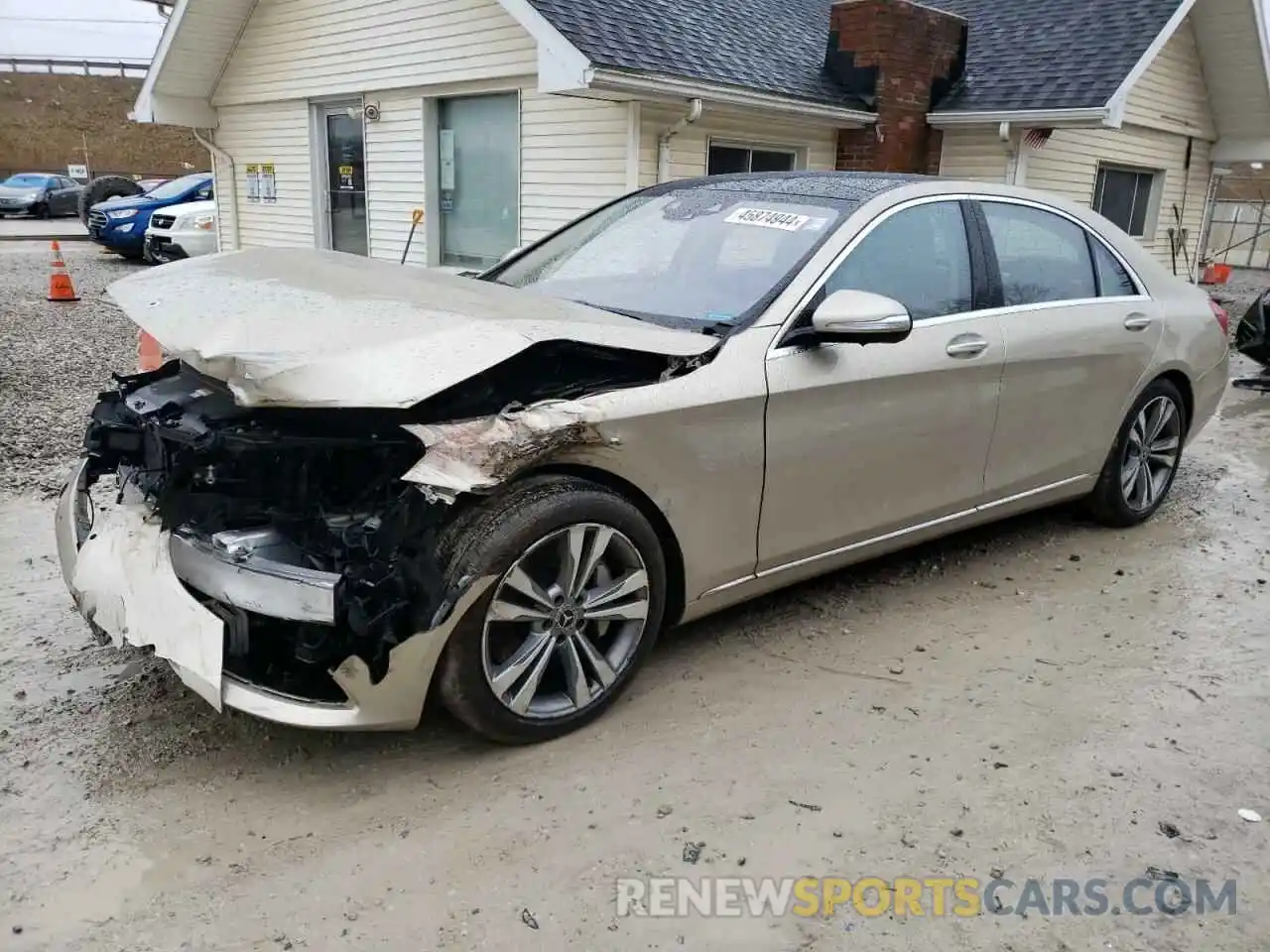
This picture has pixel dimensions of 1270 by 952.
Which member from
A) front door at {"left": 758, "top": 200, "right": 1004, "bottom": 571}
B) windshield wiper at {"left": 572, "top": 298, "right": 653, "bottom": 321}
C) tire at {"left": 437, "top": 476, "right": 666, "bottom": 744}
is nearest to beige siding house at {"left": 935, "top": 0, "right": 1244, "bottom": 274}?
front door at {"left": 758, "top": 200, "right": 1004, "bottom": 571}

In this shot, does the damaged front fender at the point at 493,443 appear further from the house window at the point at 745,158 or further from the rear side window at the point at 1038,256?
the house window at the point at 745,158

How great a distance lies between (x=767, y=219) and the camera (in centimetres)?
382

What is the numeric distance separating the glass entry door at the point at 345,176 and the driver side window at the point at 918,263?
32.6 ft

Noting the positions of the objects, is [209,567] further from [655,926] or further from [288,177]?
[288,177]

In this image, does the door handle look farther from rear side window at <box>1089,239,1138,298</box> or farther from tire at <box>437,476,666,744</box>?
tire at <box>437,476,666,744</box>

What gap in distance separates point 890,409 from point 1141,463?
2150 mm

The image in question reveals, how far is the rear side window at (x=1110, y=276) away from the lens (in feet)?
15.4

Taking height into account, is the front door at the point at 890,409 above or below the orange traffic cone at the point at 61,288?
above

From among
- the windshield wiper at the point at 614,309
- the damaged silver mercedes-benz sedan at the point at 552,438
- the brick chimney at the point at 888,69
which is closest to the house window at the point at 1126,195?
the brick chimney at the point at 888,69

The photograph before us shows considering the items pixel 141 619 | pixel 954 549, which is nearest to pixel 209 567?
pixel 141 619

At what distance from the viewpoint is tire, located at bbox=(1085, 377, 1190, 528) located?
16.2 ft

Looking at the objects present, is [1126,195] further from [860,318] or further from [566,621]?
[566,621]

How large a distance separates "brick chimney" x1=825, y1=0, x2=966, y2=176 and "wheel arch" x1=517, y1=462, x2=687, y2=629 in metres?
9.11

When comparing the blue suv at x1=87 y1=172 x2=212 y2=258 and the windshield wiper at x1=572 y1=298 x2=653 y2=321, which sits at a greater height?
the windshield wiper at x1=572 y1=298 x2=653 y2=321
